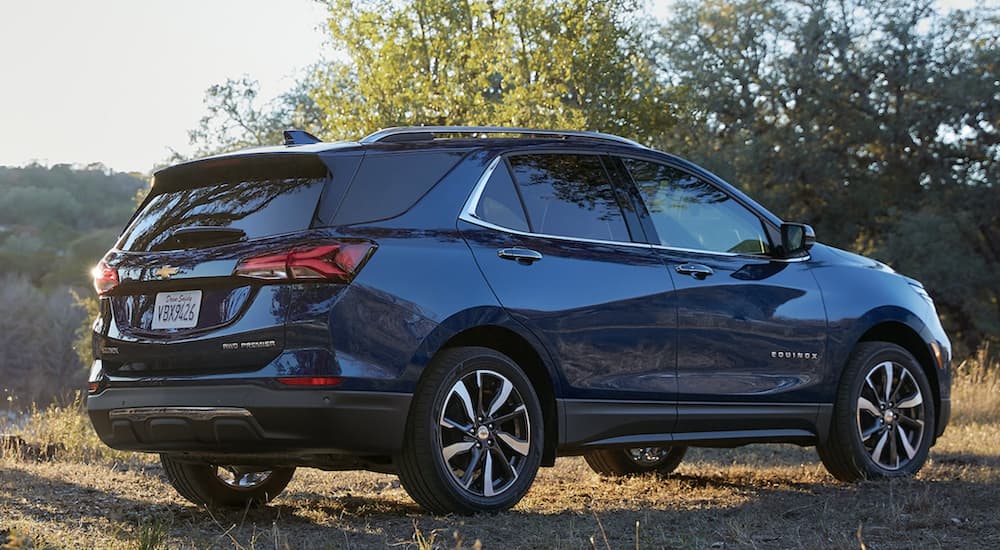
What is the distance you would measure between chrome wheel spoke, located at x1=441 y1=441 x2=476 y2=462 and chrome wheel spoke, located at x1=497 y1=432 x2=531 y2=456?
0.17 meters

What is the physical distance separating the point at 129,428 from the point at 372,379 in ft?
3.73

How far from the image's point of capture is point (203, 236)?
5512 millimetres

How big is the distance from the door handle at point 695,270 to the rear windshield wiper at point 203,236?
7.57ft

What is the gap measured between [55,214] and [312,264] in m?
71.1

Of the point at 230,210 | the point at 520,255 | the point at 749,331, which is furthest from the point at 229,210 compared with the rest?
the point at 749,331

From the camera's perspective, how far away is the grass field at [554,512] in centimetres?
505

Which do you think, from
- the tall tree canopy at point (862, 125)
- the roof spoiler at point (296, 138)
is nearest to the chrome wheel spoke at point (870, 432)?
the roof spoiler at point (296, 138)

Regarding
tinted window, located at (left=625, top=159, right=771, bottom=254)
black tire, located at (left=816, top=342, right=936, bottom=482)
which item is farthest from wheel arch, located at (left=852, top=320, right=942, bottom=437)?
tinted window, located at (left=625, top=159, right=771, bottom=254)

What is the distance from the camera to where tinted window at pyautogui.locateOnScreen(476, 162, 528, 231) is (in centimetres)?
582

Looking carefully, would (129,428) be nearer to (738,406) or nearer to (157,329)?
(157,329)

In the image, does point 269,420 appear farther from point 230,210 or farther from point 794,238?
point 794,238

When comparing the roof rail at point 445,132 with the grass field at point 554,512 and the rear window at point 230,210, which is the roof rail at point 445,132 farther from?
the grass field at point 554,512

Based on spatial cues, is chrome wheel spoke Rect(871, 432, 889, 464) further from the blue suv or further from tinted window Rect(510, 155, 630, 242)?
tinted window Rect(510, 155, 630, 242)

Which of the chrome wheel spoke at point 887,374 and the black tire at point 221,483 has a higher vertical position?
the chrome wheel spoke at point 887,374
